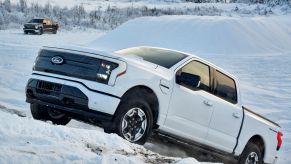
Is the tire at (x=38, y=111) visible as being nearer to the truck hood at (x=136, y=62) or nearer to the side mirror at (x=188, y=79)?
the truck hood at (x=136, y=62)

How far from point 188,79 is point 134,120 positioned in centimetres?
103

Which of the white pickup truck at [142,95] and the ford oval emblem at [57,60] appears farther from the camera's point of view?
the ford oval emblem at [57,60]

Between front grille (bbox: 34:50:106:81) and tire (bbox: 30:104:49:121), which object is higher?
front grille (bbox: 34:50:106:81)

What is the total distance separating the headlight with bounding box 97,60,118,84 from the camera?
634cm

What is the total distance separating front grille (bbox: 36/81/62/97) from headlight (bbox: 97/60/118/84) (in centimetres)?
54

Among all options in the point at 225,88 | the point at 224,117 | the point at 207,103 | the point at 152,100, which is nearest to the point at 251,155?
the point at 224,117

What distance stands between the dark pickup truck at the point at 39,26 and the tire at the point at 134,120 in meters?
36.6

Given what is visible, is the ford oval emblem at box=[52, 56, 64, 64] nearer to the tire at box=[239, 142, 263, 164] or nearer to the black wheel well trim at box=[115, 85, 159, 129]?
the black wheel well trim at box=[115, 85, 159, 129]

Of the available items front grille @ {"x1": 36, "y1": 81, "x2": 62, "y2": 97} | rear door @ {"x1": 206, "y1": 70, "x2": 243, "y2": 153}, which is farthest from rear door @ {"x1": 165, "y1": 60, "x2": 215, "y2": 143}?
front grille @ {"x1": 36, "y1": 81, "x2": 62, "y2": 97}

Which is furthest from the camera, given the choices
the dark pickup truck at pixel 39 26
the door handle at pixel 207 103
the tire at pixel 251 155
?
the dark pickup truck at pixel 39 26

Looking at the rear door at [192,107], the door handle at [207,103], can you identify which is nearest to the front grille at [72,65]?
the rear door at [192,107]

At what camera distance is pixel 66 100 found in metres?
6.39

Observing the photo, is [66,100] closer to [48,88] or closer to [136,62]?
[48,88]

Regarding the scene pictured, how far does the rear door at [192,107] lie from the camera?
7004 millimetres
